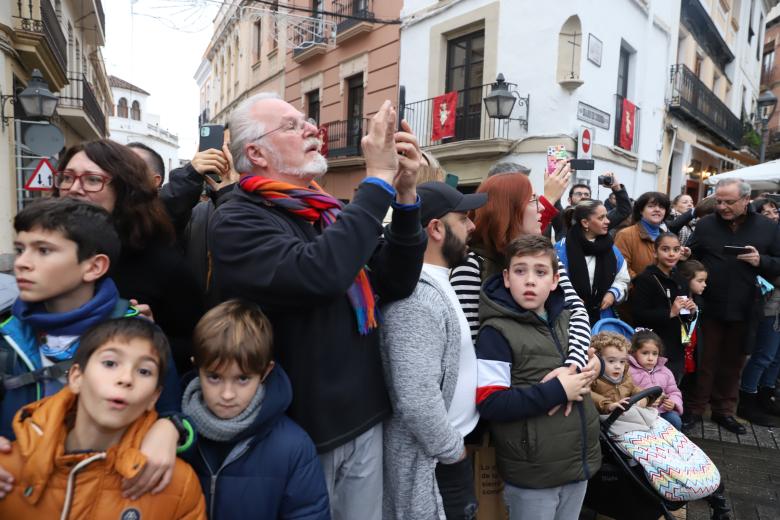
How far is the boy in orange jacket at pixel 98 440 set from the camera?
1.23m

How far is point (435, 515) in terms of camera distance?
A: 1761 mm

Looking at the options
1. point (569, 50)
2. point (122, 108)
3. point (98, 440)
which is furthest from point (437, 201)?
point (122, 108)

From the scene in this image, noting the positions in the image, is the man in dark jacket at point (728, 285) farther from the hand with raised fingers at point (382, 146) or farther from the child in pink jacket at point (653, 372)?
the hand with raised fingers at point (382, 146)

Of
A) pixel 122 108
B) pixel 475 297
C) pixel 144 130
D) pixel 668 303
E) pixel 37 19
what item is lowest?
pixel 668 303

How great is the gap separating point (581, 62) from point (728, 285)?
637cm

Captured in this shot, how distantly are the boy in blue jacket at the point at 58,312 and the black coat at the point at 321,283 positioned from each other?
1.07 feet

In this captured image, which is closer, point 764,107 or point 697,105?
point 764,107

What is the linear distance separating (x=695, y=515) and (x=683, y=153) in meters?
13.4

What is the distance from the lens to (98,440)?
4.29ft

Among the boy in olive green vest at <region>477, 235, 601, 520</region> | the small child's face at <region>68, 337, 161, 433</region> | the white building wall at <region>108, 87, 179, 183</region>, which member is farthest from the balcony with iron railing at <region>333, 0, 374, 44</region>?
the white building wall at <region>108, 87, 179, 183</region>

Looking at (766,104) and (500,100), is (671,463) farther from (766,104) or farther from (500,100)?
(766,104)

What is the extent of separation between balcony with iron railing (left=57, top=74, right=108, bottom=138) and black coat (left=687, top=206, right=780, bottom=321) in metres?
15.6

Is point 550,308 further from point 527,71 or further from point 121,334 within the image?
point 527,71

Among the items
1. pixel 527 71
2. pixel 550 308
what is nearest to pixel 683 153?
pixel 527 71
